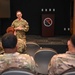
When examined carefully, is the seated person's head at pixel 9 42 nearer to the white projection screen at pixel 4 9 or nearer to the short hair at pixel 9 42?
the short hair at pixel 9 42

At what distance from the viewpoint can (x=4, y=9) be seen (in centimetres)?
1163

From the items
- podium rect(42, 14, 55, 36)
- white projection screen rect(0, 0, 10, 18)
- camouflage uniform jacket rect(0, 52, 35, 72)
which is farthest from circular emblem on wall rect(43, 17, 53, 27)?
camouflage uniform jacket rect(0, 52, 35, 72)

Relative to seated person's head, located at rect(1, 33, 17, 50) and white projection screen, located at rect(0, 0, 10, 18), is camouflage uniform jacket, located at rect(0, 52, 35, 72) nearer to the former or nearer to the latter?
seated person's head, located at rect(1, 33, 17, 50)

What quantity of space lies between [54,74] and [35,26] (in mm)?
9371

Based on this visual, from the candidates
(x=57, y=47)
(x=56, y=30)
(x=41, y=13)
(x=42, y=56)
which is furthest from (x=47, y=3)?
(x=42, y=56)

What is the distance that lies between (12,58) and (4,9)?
29.0 feet

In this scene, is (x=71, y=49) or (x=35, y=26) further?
(x=35, y=26)

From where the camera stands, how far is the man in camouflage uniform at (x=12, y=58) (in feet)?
9.82

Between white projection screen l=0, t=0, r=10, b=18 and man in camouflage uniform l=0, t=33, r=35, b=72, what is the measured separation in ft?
28.5

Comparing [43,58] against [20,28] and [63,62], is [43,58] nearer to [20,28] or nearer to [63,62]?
[63,62]

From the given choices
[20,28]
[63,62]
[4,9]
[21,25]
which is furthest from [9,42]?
[4,9]

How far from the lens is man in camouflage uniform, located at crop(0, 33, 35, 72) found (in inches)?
118

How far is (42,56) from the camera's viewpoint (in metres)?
4.39

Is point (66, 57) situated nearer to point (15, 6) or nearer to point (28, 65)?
point (28, 65)
